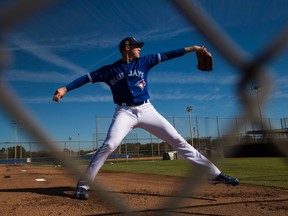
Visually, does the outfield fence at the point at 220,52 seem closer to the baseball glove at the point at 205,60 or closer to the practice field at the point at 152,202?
the baseball glove at the point at 205,60

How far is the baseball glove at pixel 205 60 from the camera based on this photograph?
2.06m

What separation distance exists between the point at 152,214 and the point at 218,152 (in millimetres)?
2058

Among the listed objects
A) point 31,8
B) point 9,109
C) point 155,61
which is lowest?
point 9,109

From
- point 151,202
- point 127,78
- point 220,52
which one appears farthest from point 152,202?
point 220,52

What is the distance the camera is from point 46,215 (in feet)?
12.2

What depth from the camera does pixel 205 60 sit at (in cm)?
212

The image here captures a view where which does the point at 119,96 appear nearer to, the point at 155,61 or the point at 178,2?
the point at 155,61

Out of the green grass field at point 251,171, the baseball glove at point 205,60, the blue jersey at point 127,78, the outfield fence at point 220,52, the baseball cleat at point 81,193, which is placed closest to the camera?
the outfield fence at point 220,52

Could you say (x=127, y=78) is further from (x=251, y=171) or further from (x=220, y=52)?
(x=251, y=171)

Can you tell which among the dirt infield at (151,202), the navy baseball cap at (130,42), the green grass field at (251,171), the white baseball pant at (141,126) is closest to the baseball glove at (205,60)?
the green grass field at (251,171)

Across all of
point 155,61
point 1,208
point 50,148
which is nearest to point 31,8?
point 50,148

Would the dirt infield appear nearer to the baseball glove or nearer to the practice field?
the practice field

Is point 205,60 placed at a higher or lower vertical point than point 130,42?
lower

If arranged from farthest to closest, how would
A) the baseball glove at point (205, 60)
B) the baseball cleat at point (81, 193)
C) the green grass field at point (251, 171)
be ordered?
the green grass field at point (251, 171) → the baseball cleat at point (81, 193) → the baseball glove at point (205, 60)
